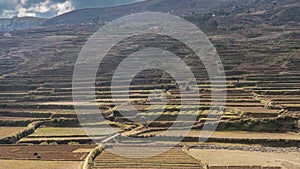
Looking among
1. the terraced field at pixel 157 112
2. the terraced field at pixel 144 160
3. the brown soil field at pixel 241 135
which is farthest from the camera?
the brown soil field at pixel 241 135

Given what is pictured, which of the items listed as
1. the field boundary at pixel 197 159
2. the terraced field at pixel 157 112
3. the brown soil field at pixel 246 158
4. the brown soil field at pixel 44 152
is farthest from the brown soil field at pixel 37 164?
the brown soil field at pixel 246 158

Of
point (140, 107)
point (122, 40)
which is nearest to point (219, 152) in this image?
point (140, 107)

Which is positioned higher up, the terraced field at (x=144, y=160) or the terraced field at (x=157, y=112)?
the terraced field at (x=157, y=112)

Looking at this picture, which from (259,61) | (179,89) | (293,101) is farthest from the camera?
(259,61)

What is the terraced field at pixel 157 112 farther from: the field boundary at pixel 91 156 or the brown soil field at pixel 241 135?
the field boundary at pixel 91 156

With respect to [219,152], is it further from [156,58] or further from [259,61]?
[156,58]
